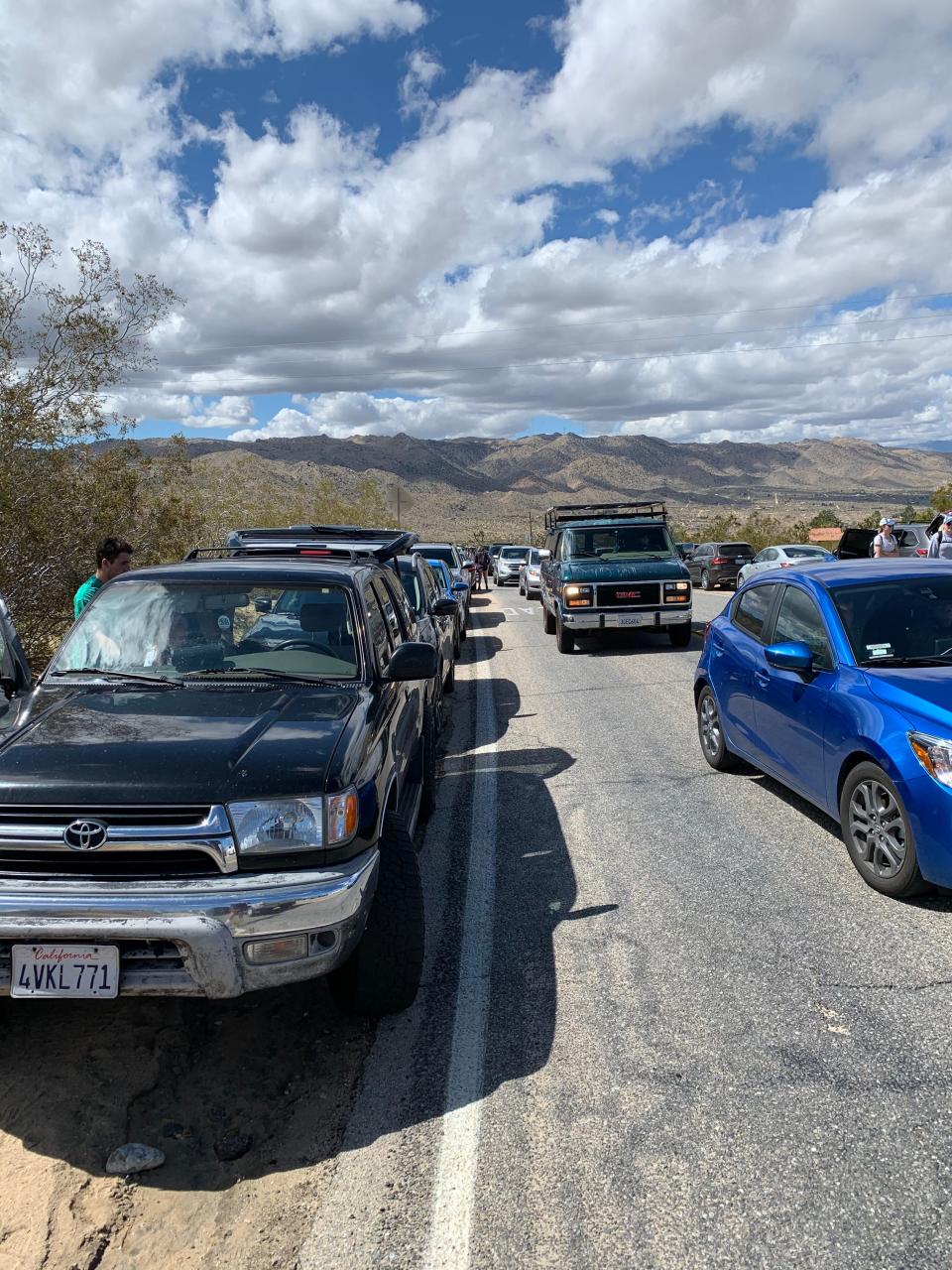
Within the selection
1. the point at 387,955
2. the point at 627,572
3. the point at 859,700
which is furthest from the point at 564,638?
the point at 387,955

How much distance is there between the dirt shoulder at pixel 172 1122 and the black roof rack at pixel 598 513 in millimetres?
12418

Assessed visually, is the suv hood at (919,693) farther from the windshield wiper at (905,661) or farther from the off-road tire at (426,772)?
the off-road tire at (426,772)

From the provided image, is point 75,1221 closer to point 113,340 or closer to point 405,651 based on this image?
point 405,651

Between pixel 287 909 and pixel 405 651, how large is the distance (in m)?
1.61

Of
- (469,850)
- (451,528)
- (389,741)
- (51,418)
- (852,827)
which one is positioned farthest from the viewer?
(451,528)

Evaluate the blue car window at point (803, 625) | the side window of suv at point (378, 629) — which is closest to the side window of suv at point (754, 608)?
the blue car window at point (803, 625)

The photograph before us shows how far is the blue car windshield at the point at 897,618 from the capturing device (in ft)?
16.2

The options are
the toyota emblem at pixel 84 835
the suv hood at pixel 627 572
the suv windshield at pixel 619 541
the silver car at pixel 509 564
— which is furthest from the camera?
the silver car at pixel 509 564

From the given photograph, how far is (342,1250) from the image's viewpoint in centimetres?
241

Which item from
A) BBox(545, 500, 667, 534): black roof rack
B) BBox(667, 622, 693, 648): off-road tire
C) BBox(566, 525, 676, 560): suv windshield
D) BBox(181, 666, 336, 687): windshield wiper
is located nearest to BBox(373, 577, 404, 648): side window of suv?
BBox(181, 666, 336, 687): windshield wiper

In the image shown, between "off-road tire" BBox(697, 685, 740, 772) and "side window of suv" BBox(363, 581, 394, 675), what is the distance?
2.88m

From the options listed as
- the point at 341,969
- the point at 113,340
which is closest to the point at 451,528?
the point at 113,340

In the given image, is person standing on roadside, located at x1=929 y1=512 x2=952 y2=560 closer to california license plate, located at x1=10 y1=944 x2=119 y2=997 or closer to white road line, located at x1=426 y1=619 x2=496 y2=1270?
Answer: white road line, located at x1=426 y1=619 x2=496 y2=1270

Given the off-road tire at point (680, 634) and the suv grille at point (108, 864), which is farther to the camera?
the off-road tire at point (680, 634)
